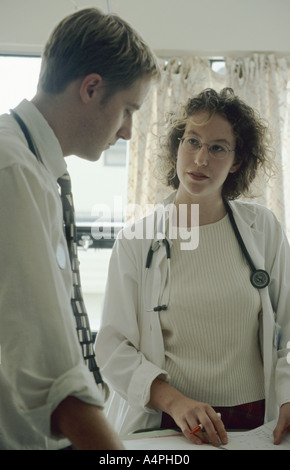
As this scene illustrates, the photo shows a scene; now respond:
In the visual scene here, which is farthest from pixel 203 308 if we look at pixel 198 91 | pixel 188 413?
pixel 198 91

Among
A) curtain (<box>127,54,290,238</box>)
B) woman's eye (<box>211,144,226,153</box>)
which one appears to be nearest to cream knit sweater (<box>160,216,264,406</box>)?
woman's eye (<box>211,144,226,153</box>)

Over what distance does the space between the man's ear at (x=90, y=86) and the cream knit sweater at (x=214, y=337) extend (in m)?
0.72

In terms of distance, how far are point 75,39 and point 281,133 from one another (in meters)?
2.54

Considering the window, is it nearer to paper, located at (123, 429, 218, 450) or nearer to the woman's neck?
the woman's neck

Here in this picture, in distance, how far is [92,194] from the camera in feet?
11.3

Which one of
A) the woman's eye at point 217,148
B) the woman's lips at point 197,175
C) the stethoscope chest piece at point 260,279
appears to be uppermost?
the woman's eye at point 217,148

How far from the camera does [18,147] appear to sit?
2.16 feet

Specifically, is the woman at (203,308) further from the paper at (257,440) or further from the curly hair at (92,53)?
the curly hair at (92,53)

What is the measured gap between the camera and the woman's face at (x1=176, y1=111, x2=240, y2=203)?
1.51 m

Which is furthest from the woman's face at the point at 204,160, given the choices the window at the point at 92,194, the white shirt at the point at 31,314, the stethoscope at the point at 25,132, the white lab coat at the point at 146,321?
the window at the point at 92,194

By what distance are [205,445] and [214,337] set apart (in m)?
0.33

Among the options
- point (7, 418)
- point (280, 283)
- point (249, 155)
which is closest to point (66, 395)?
point (7, 418)

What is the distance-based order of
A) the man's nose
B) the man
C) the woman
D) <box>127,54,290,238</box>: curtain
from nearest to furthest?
the man → the woman → the man's nose → <box>127,54,290,238</box>: curtain

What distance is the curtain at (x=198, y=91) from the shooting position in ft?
10.2
